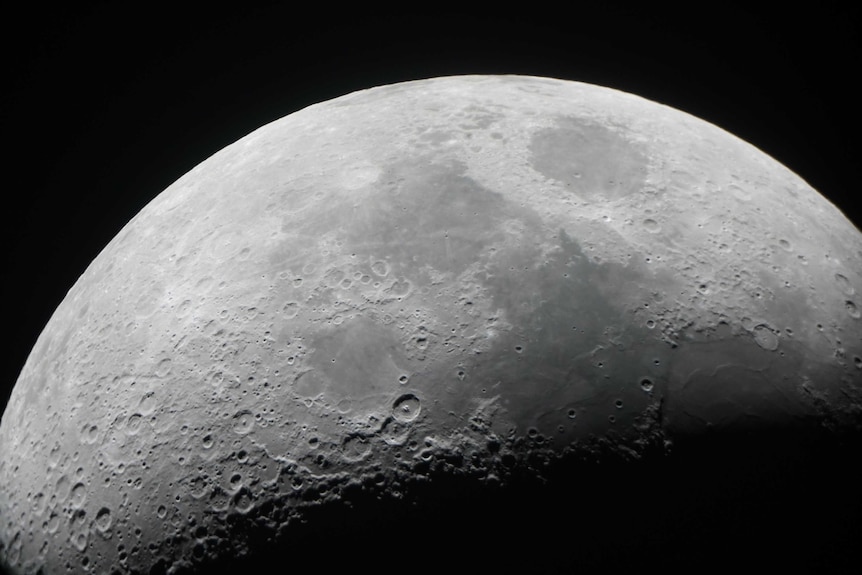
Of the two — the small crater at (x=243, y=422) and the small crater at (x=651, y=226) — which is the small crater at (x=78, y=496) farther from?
the small crater at (x=651, y=226)

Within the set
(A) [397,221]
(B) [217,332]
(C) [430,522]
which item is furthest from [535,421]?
(B) [217,332]

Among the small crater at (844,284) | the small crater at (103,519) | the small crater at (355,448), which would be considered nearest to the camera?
the small crater at (355,448)

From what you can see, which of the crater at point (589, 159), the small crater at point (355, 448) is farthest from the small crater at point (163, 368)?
the crater at point (589, 159)

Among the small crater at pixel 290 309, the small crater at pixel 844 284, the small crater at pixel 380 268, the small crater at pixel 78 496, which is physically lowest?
the small crater at pixel 78 496

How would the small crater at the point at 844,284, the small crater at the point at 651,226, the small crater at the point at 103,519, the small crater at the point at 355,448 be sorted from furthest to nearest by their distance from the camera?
1. the small crater at the point at 844,284
2. the small crater at the point at 651,226
3. the small crater at the point at 103,519
4. the small crater at the point at 355,448

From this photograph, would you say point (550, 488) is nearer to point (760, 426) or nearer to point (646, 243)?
point (760, 426)

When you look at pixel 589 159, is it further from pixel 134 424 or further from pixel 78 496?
pixel 78 496

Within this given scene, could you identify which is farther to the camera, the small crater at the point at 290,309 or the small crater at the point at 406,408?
the small crater at the point at 290,309
